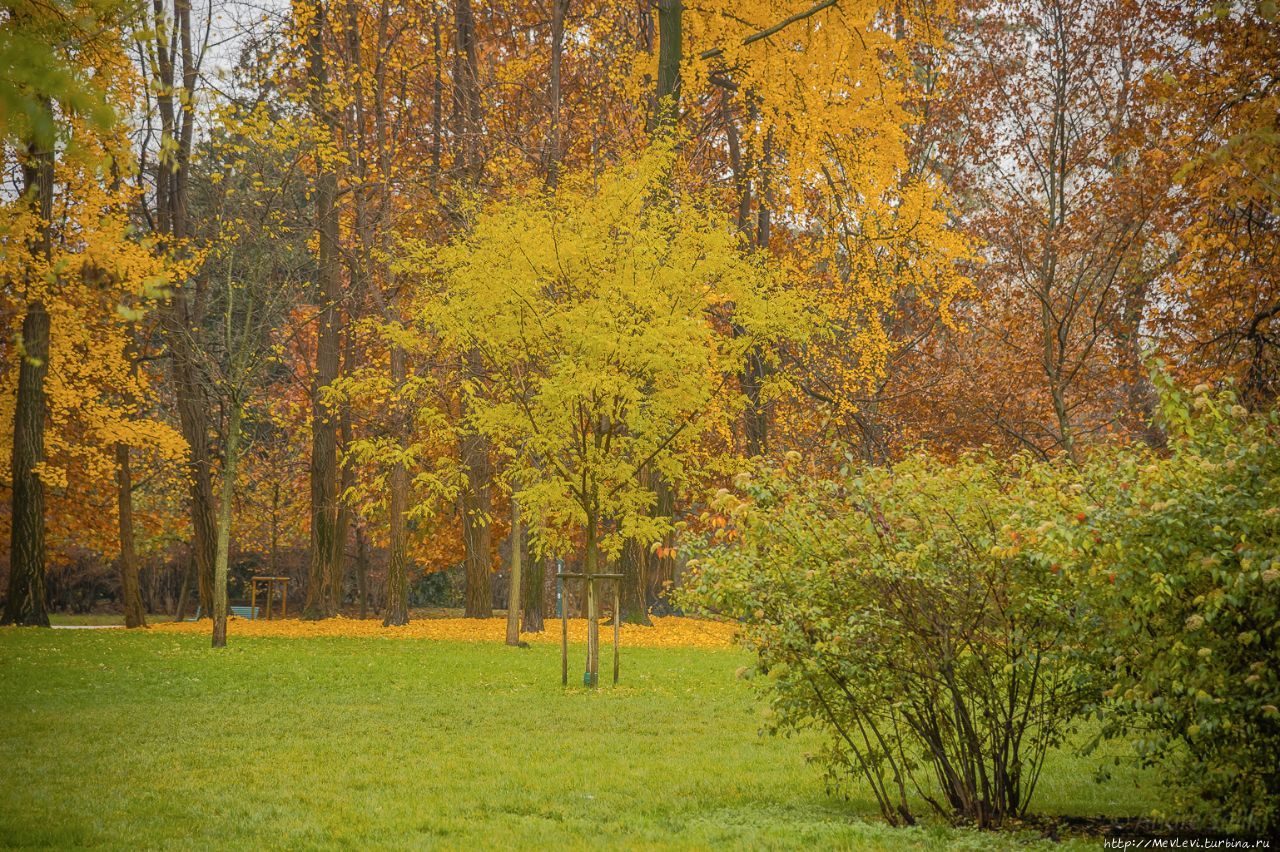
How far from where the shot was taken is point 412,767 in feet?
26.7

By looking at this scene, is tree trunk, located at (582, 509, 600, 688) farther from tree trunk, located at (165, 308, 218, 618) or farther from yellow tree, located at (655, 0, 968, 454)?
tree trunk, located at (165, 308, 218, 618)

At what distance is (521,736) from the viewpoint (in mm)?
9672

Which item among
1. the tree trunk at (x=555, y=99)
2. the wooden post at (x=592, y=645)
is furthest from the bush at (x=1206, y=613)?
the tree trunk at (x=555, y=99)

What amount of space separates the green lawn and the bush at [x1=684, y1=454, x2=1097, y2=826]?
556mm

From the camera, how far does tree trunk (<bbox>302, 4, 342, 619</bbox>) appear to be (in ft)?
77.0

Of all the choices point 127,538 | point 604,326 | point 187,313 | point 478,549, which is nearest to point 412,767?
point 604,326

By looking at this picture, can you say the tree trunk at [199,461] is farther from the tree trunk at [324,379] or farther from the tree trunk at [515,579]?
the tree trunk at [515,579]

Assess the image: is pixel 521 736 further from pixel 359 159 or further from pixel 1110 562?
pixel 359 159

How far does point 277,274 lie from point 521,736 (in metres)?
10.6

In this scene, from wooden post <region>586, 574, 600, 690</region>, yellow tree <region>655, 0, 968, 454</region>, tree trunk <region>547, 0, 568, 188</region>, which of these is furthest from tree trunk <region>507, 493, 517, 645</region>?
tree trunk <region>547, 0, 568, 188</region>

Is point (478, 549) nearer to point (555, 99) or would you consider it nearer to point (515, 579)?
point (515, 579)

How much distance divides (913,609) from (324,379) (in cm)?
1918

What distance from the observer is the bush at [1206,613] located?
490 cm

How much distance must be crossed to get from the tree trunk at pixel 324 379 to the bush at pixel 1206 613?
19.2 meters
